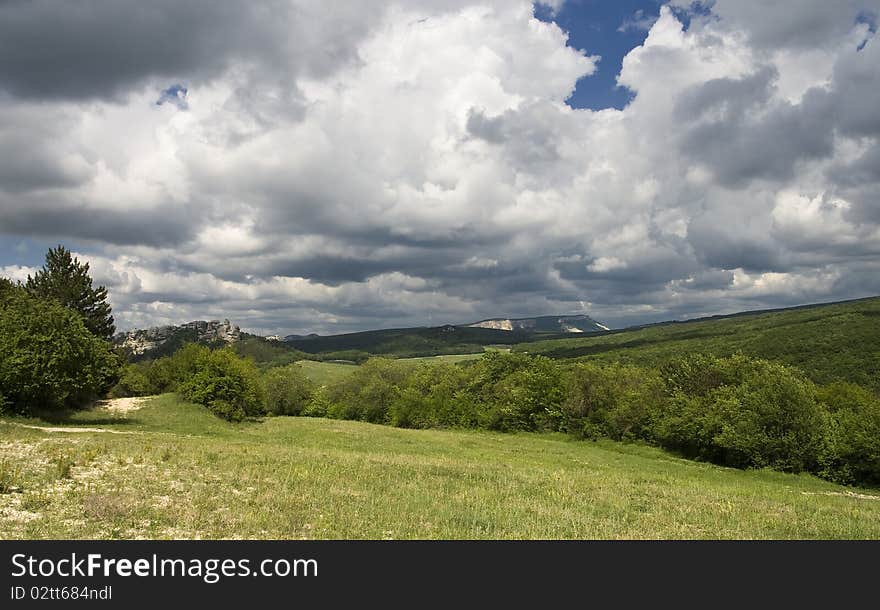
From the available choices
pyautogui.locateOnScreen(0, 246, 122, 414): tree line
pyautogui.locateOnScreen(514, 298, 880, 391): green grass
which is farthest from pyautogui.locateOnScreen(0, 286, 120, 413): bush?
pyautogui.locateOnScreen(514, 298, 880, 391): green grass

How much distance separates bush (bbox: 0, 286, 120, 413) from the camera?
1559 inches

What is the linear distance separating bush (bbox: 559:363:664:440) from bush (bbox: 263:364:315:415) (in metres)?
61.6

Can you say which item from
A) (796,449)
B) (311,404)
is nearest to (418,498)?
(796,449)

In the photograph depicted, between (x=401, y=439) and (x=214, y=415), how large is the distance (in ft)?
75.8

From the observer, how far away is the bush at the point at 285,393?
116 meters

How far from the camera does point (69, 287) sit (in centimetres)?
6688

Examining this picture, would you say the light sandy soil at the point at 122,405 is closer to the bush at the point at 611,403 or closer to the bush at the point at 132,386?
the bush at the point at 132,386

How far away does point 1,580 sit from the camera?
9109 millimetres

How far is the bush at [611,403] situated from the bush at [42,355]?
61010mm

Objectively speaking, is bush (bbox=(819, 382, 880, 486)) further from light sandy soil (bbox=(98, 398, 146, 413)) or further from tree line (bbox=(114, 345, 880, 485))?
light sandy soil (bbox=(98, 398, 146, 413))

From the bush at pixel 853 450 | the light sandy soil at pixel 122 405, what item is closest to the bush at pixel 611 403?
the bush at pixel 853 450

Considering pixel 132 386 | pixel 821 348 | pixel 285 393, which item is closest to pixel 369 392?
pixel 285 393

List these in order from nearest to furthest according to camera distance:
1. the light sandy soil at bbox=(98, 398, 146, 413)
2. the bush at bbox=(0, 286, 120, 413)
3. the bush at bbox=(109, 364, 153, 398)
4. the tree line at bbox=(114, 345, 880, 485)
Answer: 1. the bush at bbox=(0, 286, 120, 413)
2. the tree line at bbox=(114, 345, 880, 485)
3. the light sandy soil at bbox=(98, 398, 146, 413)
4. the bush at bbox=(109, 364, 153, 398)

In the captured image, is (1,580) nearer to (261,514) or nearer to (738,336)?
(261,514)
